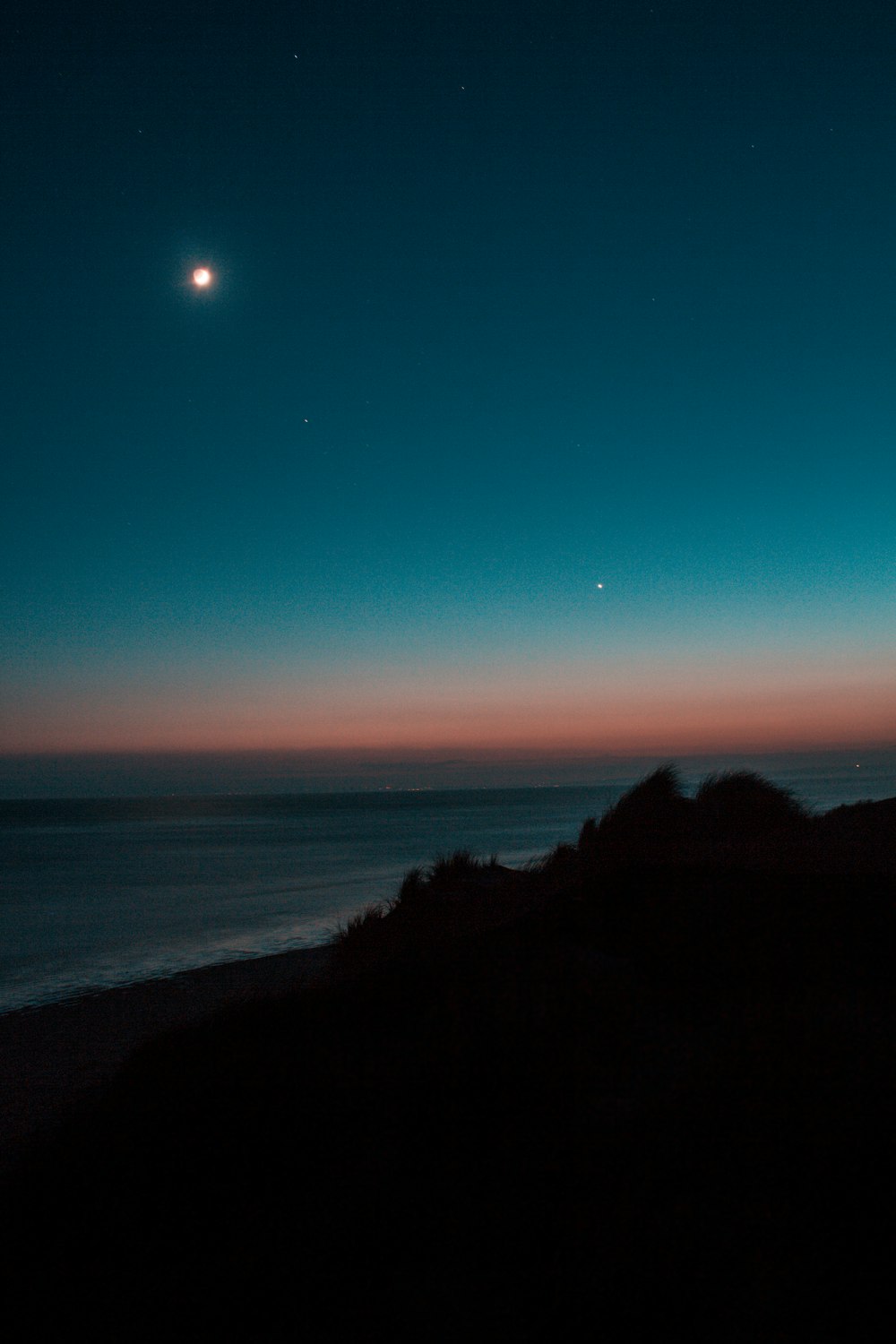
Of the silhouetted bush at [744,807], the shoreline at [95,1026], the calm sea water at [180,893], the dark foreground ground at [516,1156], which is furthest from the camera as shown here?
the calm sea water at [180,893]

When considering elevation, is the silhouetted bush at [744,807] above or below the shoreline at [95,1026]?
above

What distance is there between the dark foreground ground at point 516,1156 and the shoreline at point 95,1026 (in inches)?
61.1

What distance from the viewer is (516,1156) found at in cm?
385

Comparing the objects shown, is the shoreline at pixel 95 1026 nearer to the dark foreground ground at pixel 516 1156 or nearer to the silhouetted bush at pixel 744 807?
the dark foreground ground at pixel 516 1156

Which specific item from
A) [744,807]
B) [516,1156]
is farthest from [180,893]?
[516,1156]

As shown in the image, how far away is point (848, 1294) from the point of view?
9.00ft

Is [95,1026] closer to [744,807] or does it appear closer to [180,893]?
[744,807]

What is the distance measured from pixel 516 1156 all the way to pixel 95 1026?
9.50m

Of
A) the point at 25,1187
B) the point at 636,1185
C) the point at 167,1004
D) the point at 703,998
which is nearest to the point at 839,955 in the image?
the point at 703,998

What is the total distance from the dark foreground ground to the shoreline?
1.55m

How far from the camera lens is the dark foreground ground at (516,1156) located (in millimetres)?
2986

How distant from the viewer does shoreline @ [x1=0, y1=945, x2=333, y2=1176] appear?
7.34m

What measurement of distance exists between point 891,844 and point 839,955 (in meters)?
5.43

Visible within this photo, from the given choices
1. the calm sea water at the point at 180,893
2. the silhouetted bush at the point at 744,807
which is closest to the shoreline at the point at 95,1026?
the calm sea water at the point at 180,893
